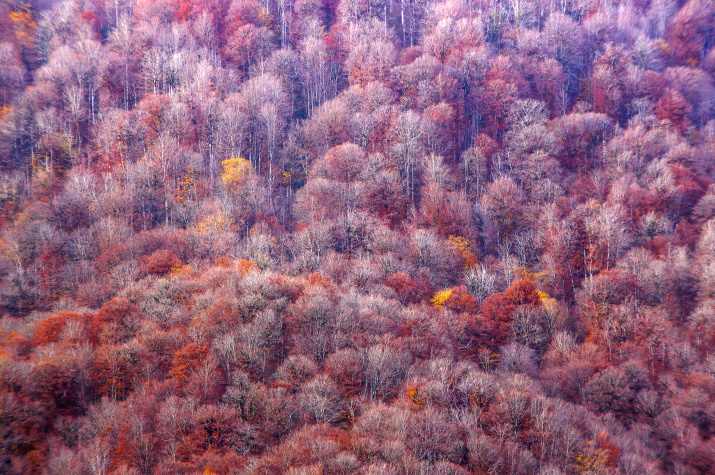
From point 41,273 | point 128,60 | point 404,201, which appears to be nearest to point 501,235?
point 404,201

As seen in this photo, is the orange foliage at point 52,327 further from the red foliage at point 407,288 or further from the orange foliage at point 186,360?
the red foliage at point 407,288

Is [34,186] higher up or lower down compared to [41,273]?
higher up

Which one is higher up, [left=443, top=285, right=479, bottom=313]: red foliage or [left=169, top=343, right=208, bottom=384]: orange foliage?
[left=443, top=285, right=479, bottom=313]: red foliage

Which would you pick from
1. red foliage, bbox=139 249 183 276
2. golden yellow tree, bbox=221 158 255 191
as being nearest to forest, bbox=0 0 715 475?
red foliage, bbox=139 249 183 276

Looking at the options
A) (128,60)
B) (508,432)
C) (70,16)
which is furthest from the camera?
(70,16)

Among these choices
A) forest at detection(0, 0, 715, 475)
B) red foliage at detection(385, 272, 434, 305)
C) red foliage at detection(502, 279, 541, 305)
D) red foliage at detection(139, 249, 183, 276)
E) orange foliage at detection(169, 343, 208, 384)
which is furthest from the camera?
red foliage at detection(385, 272, 434, 305)

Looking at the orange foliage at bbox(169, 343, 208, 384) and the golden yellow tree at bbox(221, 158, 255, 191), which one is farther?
the golden yellow tree at bbox(221, 158, 255, 191)

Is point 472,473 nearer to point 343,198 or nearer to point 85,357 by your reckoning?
point 85,357

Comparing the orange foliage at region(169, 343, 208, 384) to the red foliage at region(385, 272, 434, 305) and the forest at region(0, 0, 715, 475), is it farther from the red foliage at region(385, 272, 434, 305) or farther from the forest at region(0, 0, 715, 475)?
the red foliage at region(385, 272, 434, 305)

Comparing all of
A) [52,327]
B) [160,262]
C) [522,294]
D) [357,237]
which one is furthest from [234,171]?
[522,294]
